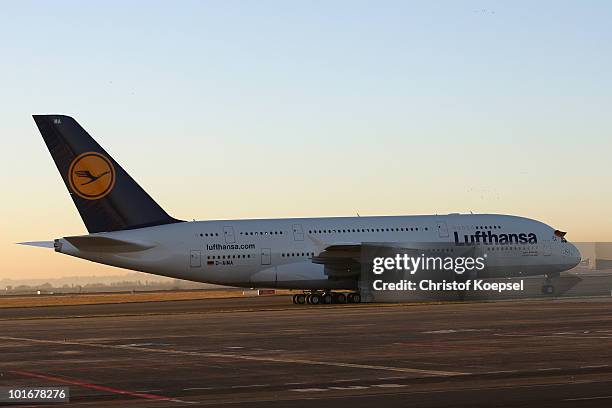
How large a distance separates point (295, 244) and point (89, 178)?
13.3 meters

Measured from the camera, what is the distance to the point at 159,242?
67.6 metres

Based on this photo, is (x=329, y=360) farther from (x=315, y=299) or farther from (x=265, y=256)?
(x=315, y=299)

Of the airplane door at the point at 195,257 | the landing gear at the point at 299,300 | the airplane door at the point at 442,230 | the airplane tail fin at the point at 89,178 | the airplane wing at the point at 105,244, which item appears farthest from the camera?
the landing gear at the point at 299,300

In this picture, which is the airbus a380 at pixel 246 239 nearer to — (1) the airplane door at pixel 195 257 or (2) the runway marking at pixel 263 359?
(1) the airplane door at pixel 195 257

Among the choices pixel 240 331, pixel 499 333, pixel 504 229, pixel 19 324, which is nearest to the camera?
pixel 499 333

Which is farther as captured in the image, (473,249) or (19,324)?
(473,249)

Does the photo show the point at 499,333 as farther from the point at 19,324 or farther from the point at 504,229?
the point at 504,229

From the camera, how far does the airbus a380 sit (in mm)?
67125

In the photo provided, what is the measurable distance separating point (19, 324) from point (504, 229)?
1313 inches

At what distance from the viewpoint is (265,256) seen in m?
68.9

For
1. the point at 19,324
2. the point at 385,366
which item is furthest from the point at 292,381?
the point at 19,324

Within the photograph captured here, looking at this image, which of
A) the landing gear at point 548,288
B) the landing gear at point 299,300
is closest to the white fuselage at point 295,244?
the landing gear at point 548,288

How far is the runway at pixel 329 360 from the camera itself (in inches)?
830

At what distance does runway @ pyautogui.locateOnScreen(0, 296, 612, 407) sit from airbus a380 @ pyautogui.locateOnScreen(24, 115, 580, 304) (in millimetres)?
16622
